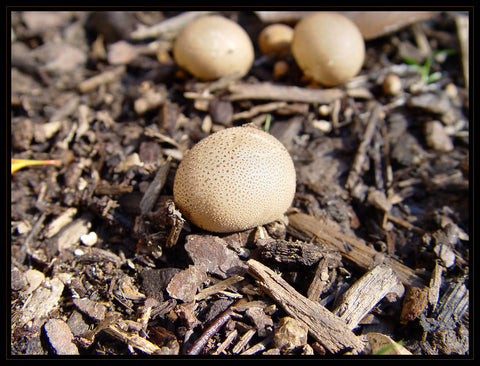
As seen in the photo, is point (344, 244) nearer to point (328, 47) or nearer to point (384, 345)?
point (384, 345)

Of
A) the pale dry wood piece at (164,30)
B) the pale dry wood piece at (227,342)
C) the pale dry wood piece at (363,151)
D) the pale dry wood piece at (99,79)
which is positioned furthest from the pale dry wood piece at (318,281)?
the pale dry wood piece at (164,30)

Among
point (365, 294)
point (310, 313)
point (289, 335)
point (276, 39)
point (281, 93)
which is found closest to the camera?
point (289, 335)

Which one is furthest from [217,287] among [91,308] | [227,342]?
[91,308]

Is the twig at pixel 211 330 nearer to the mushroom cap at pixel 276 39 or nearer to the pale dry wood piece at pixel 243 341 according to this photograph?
the pale dry wood piece at pixel 243 341

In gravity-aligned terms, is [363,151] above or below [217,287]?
above

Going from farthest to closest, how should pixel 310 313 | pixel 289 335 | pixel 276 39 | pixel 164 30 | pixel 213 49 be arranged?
pixel 164 30, pixel 276 39, pixel 213 49, pixel 310 313, pixel 289 335

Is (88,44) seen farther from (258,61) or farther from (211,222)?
(211,222)

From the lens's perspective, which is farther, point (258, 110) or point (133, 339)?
point (258, 110)

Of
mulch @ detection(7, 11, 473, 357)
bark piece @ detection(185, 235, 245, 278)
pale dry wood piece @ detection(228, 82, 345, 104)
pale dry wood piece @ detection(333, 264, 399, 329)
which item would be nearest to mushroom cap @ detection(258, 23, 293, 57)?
mulch @ detection(7, 11, 473, 357)
